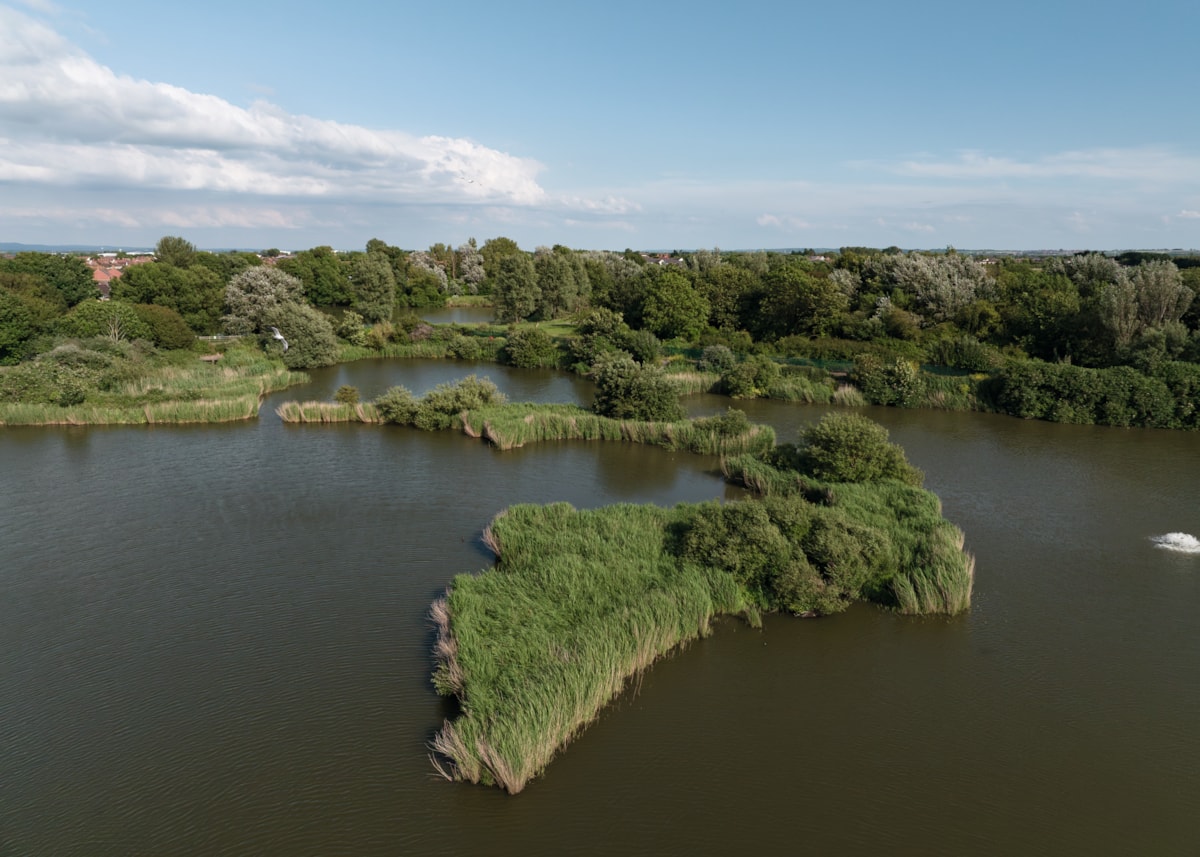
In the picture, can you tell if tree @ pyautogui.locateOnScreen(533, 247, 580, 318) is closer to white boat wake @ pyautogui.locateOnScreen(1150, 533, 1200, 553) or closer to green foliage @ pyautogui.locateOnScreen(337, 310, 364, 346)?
green foliage @ pyautogui.locateOnScreen(337, 310, 364, 346)

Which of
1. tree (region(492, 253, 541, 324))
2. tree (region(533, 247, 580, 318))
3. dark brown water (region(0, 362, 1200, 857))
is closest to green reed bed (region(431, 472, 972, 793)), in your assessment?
dark brown water (region(0, 362, 1200, 857))

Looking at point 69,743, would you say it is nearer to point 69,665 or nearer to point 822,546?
point 69,665

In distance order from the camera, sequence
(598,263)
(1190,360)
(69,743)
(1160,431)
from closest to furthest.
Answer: (69,743), (1160,431), (1190,360), (598,263)

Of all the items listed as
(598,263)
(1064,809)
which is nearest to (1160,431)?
(1064,809)

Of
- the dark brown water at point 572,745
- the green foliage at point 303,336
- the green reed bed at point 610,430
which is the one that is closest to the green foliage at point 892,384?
the green reed bed at point 610,430

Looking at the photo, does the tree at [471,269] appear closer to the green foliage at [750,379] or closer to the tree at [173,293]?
the tree at [173,293]

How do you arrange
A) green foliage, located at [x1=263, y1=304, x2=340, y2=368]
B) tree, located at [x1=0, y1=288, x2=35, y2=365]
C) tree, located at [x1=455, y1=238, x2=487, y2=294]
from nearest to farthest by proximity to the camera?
tree, located at [x1=0, y1=288, x2=35, y2=365] → green foliage, located at [x1=263, y1=304, x2=340, y2=368] → tree, located at [x1=455, y1=238, x2=487, y2=294]

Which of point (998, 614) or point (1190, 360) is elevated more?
point (1190, 360)
